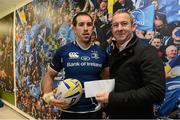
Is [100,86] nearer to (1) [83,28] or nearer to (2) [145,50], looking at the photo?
(2) [145,50]

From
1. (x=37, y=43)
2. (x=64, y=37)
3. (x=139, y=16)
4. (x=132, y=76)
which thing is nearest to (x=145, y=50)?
(x=132, y=76)

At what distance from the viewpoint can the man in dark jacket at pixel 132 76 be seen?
122 cm

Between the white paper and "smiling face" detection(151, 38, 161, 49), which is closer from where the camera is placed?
the white paper

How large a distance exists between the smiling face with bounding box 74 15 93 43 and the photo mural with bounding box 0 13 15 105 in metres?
3.42

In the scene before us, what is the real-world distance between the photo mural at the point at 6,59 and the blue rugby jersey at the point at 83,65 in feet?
11.1

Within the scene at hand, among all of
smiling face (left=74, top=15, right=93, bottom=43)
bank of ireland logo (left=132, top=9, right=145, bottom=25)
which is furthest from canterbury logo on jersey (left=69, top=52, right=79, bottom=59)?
bank of ireland logo (left=132, top=9, right=145, bottom=25)

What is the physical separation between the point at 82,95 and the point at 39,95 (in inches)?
81.1

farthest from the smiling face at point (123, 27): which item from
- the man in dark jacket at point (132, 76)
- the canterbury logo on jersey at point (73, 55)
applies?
the canterbury logo on jersey at point (73, 55)

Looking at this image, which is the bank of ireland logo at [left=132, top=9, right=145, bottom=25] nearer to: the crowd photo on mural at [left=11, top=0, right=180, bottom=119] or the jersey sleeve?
the crowd photo on mural at [left=11, top=0, right=180, bottom=119]

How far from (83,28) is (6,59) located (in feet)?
13.1

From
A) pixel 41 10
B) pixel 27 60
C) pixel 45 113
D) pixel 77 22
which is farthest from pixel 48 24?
pixel 77 22

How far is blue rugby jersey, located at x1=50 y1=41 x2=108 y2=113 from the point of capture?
166cm

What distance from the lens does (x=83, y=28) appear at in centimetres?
166

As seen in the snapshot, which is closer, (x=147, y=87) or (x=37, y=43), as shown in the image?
(x=147, y=87)
